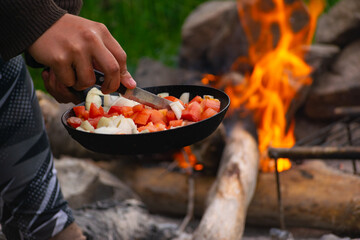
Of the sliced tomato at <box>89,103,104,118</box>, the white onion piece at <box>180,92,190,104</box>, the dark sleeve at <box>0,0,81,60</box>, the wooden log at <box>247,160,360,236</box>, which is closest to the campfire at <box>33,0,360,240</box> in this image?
the wooden log at <box>247,160,360,236</box>

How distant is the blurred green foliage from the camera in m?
5.93

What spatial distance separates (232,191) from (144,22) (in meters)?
4.24

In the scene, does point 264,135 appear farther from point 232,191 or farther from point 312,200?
point 232,191

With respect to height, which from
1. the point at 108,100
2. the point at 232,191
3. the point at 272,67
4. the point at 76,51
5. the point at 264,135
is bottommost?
the point at 264,135

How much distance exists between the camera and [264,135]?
12.1 feet

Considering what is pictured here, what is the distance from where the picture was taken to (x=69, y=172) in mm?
3246

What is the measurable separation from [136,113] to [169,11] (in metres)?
5.18

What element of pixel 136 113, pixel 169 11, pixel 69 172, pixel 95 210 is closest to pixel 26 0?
pixel 136 113

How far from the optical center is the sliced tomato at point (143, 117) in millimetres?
1519

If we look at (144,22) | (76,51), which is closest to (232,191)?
(76,51)

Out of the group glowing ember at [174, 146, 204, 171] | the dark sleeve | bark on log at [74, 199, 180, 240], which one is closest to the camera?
the dark sleeve

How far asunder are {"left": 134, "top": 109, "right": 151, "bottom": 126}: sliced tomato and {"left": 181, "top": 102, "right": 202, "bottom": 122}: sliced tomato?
0.13m

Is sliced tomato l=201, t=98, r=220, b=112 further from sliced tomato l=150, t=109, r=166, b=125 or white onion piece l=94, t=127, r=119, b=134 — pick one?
white onion piece l=94, t=127, r=119, b=134

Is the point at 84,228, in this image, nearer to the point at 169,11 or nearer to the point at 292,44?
the point at 292,44
